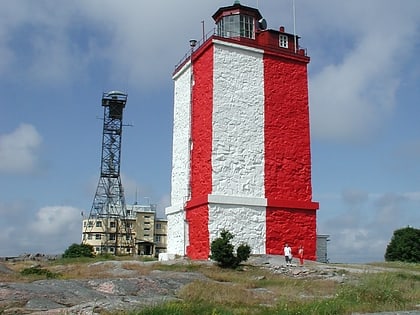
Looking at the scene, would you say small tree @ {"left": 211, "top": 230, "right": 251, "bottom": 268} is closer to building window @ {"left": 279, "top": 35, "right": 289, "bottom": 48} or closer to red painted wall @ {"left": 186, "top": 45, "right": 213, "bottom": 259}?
red painted wall @ {"left": 186, "top": 45, "right": 213, "bottom": 259}

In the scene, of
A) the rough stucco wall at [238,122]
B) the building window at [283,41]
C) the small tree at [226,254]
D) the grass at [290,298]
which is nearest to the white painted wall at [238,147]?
the rough stucco wall at [238,122]

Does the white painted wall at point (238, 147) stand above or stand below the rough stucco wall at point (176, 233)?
above

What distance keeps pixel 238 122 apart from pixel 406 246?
14.1 metres

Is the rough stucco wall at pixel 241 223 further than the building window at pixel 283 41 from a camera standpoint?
No

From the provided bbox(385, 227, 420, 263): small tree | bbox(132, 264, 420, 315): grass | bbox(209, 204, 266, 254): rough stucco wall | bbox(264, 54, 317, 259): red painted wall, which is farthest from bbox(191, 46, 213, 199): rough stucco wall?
bbox(385, 227, 420, 263): small tree

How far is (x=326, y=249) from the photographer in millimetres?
30812

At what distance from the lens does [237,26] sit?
92.5 feet

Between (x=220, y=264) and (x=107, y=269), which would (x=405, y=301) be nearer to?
(x=220, y=264)

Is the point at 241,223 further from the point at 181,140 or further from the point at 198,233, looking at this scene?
the point at 181,140

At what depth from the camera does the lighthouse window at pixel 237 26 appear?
2812 centimetres

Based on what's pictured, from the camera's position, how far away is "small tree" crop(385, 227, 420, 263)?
32156mm

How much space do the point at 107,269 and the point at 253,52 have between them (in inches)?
529

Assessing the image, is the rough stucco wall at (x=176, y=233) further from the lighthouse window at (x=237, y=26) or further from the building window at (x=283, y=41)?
the building window at (x=283, y=41)

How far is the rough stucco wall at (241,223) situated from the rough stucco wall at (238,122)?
0.78 m
